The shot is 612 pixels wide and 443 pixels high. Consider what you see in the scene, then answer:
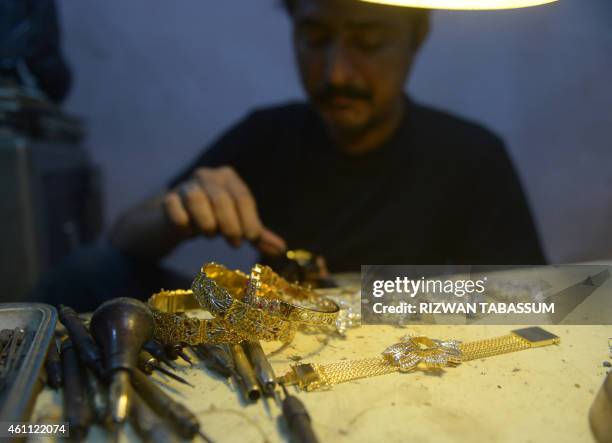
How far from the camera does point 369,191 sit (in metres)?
1.40

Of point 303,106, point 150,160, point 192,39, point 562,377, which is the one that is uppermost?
point 192,39

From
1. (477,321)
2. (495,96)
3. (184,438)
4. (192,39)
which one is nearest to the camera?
(184,438)

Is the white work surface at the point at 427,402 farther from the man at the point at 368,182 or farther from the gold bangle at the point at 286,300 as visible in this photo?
the man at the point at 368,182

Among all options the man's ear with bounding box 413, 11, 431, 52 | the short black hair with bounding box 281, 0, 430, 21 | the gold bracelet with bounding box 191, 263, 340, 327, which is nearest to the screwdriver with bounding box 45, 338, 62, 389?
the gold bracelet with bounding box 191, 263, 340, 327

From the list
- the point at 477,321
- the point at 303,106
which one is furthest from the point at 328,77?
the point at 477,321

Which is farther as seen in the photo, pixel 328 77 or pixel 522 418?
pixel 328 77

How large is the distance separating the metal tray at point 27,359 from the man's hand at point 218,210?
1.65 ft

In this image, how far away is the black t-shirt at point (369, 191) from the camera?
1391 mm

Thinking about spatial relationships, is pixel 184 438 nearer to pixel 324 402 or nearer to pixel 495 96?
pixel 324 402

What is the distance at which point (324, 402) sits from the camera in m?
0.64

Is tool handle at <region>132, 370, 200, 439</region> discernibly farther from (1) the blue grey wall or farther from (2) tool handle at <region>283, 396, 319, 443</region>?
(1) the blue grey wall

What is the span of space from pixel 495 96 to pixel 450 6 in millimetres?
891

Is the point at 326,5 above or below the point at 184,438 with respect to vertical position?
above

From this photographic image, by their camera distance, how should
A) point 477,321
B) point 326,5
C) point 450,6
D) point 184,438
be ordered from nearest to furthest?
point 184,438
point 450,6
point 477,321
point 326,5
